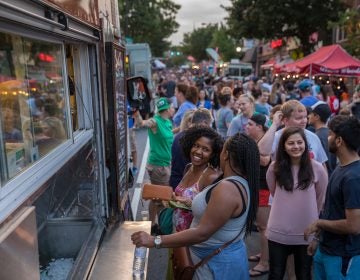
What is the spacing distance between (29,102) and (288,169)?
2.04 meters

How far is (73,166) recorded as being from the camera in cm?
299

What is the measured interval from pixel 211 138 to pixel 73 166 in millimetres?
1045

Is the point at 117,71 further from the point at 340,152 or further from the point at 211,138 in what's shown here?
the point at 340,152

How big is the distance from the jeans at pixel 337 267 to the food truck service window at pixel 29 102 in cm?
200

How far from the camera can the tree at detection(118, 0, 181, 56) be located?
28.5m

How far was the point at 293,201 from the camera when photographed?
3.27 meters

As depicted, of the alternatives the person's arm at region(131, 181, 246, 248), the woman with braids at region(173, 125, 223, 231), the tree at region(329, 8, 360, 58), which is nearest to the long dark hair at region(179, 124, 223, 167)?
the woman with braids at region(173, 125, 223, 231)

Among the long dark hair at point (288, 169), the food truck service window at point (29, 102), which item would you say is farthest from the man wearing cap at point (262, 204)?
the food truck service window at point (29, 102)

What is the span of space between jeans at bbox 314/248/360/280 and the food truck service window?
1998 mm

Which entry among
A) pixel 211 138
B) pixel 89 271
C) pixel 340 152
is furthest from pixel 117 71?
pixel 340 152

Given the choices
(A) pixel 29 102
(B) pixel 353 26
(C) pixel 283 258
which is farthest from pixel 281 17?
(A) pixel 29 102

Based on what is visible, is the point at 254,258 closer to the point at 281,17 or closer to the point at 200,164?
the point at 200,164

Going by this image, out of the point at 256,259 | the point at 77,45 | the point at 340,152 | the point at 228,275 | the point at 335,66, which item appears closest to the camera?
the point at 228,275

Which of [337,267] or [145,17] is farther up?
[145,17]
